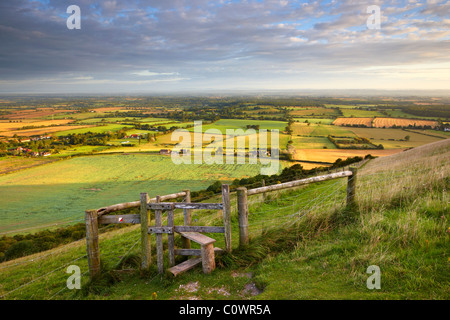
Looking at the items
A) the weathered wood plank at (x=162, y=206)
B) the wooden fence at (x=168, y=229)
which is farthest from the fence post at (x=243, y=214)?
the weathered wood plank at (x=162, y=206)

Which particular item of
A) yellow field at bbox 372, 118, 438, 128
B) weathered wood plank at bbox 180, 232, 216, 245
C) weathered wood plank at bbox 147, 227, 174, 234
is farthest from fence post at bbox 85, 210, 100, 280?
yellow field at bbox 372, 118, 438, 128

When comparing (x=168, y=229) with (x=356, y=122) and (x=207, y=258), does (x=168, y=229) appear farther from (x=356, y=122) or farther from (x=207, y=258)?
(x=356, y=122)

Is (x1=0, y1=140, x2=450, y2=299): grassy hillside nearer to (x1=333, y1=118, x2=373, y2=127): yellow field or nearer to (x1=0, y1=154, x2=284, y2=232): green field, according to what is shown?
(x1=0, y1=154, x2=284, y2=232): green field

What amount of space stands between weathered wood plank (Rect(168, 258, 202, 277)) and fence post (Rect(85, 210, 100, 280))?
5.52 feet

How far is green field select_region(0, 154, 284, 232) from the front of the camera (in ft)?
95.4

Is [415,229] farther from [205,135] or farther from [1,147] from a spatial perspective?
[1,147]

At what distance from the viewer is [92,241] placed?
5.67 metres

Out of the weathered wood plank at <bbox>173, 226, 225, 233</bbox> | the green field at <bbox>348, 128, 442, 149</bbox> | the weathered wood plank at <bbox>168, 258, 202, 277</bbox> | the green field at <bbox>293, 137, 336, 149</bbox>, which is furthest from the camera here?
the green field at <bbox>293, 137, 336, 149</bbox>

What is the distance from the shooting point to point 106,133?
75500mm

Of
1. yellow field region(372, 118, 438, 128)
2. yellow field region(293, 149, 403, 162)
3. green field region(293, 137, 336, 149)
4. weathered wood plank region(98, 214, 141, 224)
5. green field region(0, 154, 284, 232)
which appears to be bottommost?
green field region(0, 154, 284, 232)

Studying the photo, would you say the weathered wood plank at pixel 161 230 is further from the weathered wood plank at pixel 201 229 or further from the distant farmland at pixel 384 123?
the distant farmland at pixel 384 123

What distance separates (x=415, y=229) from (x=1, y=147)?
7704cm

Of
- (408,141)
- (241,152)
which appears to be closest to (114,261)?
(241,152)

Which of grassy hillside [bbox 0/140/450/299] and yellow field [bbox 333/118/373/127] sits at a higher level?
yellow field [bbox 333/118/373/127]
